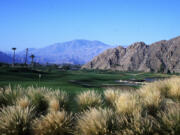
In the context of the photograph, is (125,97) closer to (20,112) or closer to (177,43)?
(20,112)

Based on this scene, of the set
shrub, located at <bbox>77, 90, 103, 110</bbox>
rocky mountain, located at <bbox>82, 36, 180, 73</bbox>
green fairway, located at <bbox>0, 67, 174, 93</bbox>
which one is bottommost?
green fairway, located at <bbox>0, 67, 174, 93</bbox>

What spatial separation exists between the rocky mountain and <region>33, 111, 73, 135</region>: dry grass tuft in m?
131

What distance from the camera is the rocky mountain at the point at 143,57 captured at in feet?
474

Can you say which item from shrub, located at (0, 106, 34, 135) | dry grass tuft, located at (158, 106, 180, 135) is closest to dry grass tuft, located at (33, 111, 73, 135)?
shrub, located at (0, 106, 34, 135)

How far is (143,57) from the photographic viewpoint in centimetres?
15675

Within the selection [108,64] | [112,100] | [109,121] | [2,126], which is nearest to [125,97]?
[112,100]

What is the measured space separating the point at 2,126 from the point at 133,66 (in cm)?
14800

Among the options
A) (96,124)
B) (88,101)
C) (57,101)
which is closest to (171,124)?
(96,124)

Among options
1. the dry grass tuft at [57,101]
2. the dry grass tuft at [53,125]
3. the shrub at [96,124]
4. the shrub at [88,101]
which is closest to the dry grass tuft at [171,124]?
the shrub at [96,124]

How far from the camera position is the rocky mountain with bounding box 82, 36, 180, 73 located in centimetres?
14450

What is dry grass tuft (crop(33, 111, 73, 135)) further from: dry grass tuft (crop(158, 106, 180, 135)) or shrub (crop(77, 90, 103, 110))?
dry grass tuft (crop(158, 106, 180, 135))

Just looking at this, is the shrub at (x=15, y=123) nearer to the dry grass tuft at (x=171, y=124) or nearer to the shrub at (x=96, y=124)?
the shrub at (x=96, y=124)

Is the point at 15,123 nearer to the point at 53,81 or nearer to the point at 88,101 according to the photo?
the point at 88,101

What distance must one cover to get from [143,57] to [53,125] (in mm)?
154027
